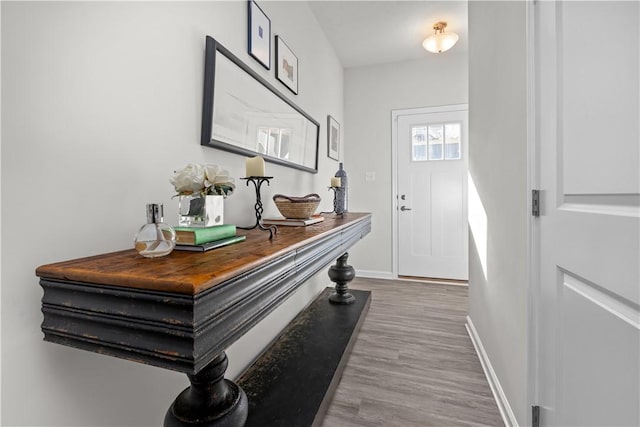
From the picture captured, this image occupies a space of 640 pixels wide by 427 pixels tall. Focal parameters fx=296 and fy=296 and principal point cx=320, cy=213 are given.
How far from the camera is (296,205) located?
155 centimetres

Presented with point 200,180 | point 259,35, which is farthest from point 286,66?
point 200,180

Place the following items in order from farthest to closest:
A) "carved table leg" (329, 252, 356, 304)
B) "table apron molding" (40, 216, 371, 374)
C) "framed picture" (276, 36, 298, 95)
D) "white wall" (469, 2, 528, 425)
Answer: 1. "carved table leg" (329, 252, 356, 304)
2. "framed picture" (276, 36, 298, 95)
3. "white wall" (469, 2, 528, 425)
4. "table apron molding" (40, 216, 371, 374)

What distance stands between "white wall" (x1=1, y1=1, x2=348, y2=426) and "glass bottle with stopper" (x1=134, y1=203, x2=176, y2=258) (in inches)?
8.5

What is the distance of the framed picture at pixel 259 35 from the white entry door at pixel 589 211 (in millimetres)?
1292

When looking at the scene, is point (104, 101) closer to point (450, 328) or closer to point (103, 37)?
point (103, 37)

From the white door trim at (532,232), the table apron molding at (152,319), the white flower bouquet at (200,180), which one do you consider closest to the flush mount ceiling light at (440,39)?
the white door trim at (532,232)

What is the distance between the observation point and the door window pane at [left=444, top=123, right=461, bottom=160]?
11.5 feet

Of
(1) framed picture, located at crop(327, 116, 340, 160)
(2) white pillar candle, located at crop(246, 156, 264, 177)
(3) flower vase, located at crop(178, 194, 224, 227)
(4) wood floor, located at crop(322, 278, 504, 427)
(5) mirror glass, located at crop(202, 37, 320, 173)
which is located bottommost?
(4) wood floor, located at crop(322, 278, 504, 427)

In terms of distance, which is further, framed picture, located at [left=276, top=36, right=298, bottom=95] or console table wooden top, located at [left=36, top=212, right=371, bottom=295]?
framed picture, located at [left=276, top=36, right=298, bottom=95]

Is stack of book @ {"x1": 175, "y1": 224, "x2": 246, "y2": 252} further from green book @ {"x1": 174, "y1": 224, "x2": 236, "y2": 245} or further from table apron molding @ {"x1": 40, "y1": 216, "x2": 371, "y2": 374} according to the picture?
table apron molding @ {"x1": 40, "y1": 216, "x2": 371, "y2": 374}

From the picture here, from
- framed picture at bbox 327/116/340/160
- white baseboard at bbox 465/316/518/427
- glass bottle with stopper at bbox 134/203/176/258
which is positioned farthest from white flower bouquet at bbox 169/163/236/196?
framed picture at bbox 327/116/340/160

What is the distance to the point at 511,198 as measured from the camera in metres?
1.33

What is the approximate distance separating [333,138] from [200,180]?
2556 millimetres

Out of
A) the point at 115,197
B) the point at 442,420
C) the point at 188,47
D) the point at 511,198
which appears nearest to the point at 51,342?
the point at 115,197
